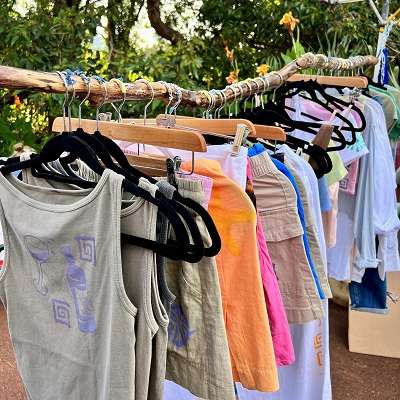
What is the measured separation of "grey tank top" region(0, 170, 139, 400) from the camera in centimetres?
87

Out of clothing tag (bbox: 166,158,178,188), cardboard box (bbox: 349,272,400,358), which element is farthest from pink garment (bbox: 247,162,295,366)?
cardboard box (bbox: 349,272,400,358)

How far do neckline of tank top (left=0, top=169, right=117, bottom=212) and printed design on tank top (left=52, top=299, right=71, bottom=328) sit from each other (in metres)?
0.19

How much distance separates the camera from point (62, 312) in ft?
3.25

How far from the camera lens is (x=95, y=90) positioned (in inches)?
42.8

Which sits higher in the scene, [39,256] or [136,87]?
[136,87]

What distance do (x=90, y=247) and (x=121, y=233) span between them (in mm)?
62

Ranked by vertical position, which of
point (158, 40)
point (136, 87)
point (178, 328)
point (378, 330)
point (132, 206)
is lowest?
point (378, 330)

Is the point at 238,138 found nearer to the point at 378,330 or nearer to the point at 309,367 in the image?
the point at 309,367

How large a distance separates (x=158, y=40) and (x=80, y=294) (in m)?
4.34

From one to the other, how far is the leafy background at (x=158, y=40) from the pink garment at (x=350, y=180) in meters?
1.28

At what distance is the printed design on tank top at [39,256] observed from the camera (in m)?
0.96

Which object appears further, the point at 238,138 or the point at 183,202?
the point at 238,138

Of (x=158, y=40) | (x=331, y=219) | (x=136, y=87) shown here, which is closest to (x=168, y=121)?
(x=136, y=87)

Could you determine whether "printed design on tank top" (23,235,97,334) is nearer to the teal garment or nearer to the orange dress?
the orange dress
